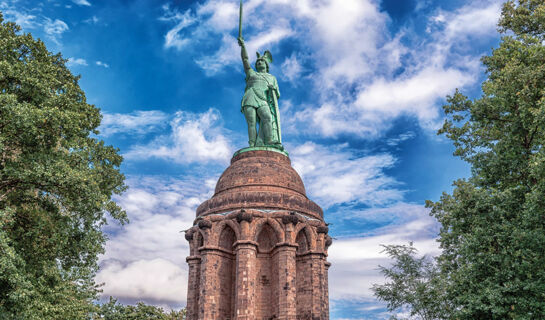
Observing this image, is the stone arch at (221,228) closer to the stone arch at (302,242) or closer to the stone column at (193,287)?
the stone column at (193,287)

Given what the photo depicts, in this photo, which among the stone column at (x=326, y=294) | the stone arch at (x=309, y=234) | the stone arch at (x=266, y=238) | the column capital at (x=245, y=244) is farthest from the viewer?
the stone arch at (x=309, y=234)

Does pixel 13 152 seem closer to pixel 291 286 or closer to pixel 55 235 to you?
pixel 55 235

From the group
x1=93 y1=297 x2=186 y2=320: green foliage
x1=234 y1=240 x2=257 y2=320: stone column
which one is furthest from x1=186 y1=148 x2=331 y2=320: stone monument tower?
x1=93 y1=297 x2=186 y2=320: green foliage

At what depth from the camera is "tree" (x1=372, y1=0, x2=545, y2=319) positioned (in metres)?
10.2

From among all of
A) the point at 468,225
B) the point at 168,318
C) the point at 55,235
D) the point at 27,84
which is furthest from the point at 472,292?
the point at 168,318

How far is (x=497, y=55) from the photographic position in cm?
1478

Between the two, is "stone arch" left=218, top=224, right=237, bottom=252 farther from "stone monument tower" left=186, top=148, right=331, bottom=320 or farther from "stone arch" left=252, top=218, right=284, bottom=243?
"stone arch" left=252, top=218, right=284, bottom=243

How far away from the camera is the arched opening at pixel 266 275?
1647cm

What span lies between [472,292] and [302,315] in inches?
270

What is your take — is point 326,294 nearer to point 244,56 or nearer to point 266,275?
point 266,275

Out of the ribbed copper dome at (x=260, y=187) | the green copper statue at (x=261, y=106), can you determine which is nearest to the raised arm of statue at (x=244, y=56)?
the green copper statue at (x=261, y=106)

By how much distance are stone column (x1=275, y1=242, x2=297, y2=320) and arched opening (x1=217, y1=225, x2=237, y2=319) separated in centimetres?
195

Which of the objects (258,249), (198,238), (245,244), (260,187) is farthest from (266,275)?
(260,187)

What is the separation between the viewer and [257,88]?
71.7 feet
